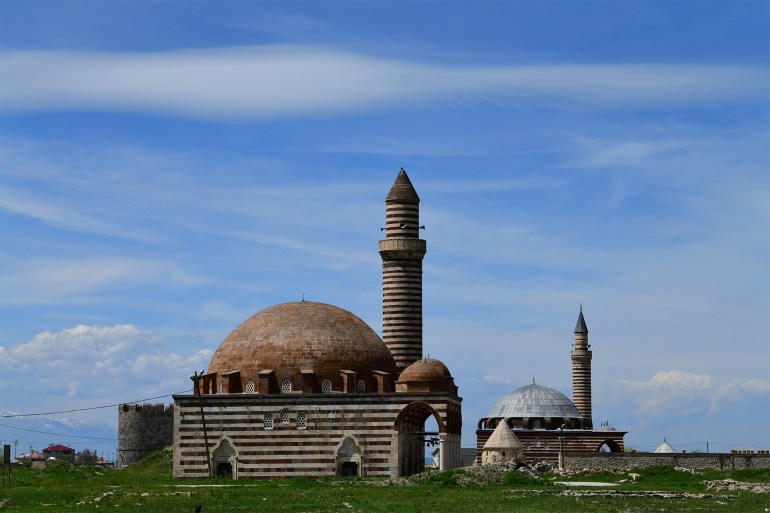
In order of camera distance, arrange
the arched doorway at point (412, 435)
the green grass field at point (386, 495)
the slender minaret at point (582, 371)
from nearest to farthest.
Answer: the green grass field at point (386, 495)
the arched doorway at point (412, 435)
the slender minaret at point (582, 371)

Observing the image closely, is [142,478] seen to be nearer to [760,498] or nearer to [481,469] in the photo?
[481,469]

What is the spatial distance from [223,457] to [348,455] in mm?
6623

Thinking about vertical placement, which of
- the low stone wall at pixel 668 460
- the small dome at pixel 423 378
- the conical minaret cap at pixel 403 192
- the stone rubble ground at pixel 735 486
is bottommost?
the stone rubble ground at pixel 735 486

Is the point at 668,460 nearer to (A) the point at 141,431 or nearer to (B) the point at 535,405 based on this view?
(B) the point at 535,405

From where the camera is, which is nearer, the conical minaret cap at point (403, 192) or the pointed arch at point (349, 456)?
the pointed arch at point (349, 456)

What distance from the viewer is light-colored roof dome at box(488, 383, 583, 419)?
97.4m

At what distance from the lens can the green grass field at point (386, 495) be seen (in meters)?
43.8

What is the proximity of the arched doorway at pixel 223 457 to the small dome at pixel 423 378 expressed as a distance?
30.4ft

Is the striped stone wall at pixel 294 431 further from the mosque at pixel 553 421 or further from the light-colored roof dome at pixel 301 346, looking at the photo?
the mosque at pixel 553 421

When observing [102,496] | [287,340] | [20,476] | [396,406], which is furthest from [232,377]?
[102,496]

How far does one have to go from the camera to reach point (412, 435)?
6994cm

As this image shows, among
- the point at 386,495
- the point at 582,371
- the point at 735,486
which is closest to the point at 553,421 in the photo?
the point at 582,371

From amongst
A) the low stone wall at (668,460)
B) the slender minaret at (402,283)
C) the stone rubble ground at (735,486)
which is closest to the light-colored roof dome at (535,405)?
the low stone wall at (668,460)

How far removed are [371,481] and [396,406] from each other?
25.5 feet
